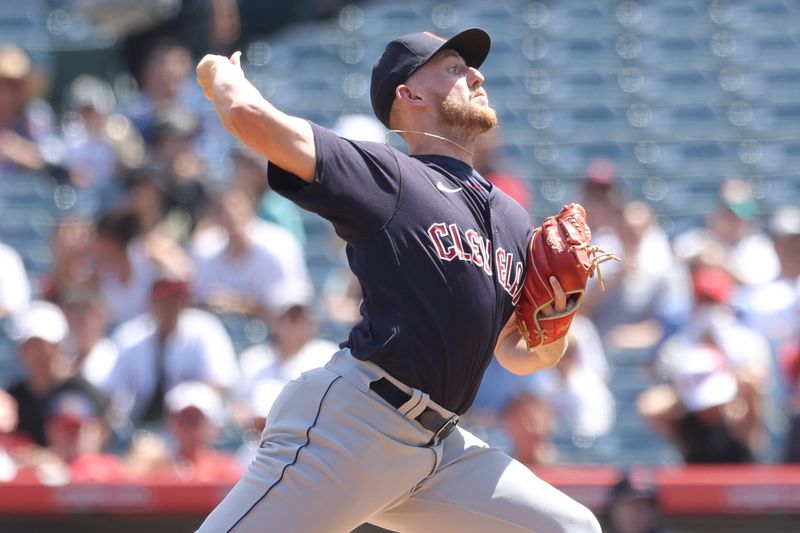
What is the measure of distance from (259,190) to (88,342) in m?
1.54

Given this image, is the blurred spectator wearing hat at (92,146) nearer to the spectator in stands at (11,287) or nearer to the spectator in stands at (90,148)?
the spectator in stands at (90,148)

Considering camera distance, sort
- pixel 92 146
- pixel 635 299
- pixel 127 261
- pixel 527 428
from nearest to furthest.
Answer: pixel 527 428
pixel 635 299
pixel 127 261
pixel 92 146

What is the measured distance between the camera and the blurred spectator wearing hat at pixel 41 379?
20.7ft

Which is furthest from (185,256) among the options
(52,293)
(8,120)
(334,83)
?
(334,83)

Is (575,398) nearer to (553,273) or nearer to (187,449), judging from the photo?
(187,449)

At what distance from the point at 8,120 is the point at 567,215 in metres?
5.85

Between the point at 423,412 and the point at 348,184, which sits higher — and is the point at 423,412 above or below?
below

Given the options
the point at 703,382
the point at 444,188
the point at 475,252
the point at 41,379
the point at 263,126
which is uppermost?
the point at 263,126

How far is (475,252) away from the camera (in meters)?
3.40

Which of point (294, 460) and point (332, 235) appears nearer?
point (294, 460)

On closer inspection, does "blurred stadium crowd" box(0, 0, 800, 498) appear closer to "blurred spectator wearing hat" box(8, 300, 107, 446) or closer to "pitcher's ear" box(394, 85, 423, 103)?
"blurred spectator wearing hat" box(8, 300, 107, 446)

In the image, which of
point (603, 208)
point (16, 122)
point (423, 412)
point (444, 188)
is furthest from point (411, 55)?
point (16, 122)

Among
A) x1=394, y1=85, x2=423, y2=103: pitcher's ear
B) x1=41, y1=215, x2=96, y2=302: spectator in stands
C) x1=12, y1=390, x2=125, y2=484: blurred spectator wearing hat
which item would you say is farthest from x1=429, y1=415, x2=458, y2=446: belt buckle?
x1=41, y1=215, x2=96, y2=302: spectator in stands

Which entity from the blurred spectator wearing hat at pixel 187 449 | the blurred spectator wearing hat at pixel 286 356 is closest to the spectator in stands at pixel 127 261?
the blurred spectator wearing hat at pixel 286 356
